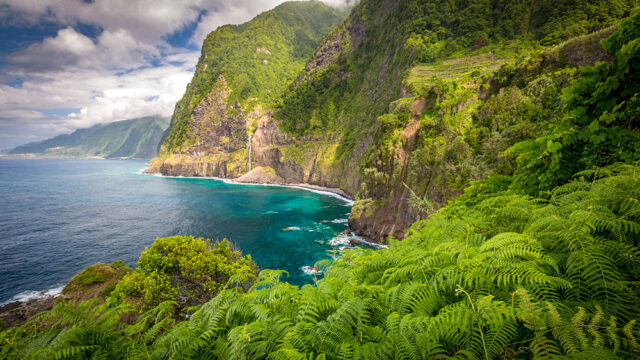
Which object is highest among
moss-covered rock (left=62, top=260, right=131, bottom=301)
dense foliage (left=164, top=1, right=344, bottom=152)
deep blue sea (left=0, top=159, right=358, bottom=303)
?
dense foliage (left=164, top=1, right=344, bottom=152)

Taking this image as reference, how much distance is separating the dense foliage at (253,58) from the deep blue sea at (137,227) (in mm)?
75708

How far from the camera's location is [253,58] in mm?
162500

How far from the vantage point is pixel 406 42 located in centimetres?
6662

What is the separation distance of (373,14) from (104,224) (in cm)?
11434

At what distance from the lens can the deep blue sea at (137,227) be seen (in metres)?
31.3

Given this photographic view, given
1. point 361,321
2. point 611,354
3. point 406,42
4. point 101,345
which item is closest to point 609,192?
point 611,354

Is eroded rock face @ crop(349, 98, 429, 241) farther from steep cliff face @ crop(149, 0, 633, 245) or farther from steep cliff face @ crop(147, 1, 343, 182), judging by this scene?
steep cliff face @ crop(147, 1, 343, 182)

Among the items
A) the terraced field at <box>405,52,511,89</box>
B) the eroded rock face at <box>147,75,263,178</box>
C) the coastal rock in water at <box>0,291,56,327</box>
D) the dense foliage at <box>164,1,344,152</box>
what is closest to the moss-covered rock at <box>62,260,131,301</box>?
the coastal rock in water at <box>0,291,56,327</box>

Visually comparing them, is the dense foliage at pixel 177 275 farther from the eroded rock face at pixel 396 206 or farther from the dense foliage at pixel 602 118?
the eroded rock face at pixel 396 206

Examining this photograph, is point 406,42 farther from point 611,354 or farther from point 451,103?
point 611,354

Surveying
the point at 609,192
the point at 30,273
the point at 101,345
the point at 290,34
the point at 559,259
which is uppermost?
the point at 290,34

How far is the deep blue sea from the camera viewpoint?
103ft

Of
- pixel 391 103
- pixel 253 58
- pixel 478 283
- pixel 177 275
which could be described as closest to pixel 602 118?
pixel 478 283

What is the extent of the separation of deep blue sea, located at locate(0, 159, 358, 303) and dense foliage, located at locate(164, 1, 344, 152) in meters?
75.7
